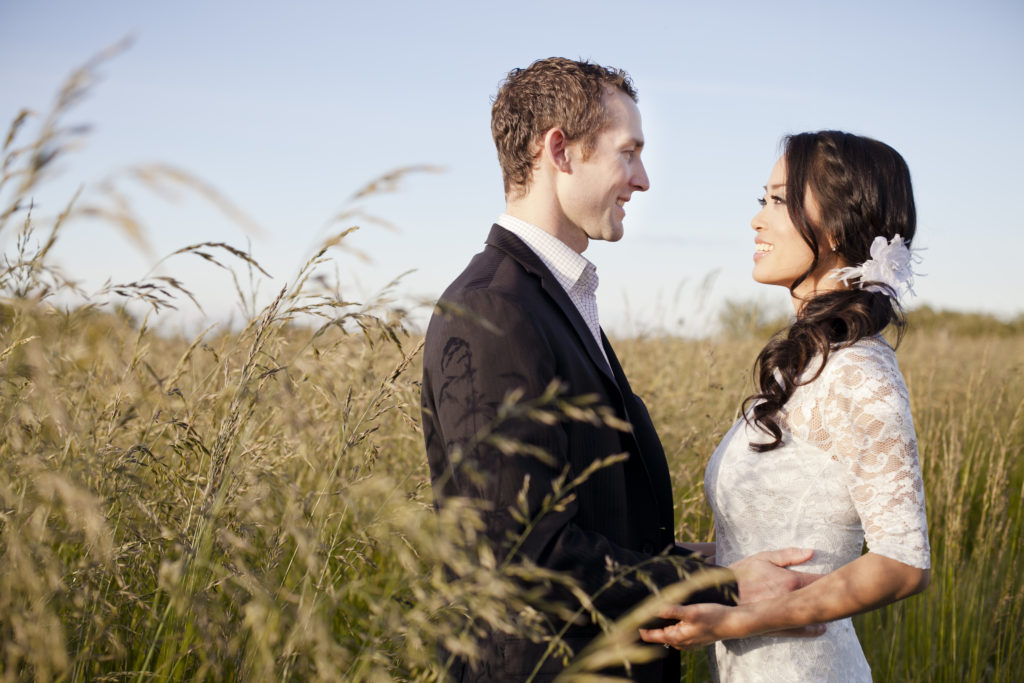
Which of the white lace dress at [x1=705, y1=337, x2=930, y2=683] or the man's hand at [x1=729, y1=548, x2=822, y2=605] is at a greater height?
the white lace dress at [x1=705, y1=337, x2=930, y2=683]

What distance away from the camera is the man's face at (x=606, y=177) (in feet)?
7.74

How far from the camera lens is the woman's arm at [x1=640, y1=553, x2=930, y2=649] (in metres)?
1.81

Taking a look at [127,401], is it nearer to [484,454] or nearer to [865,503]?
[484,454]

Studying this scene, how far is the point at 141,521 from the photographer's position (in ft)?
6.07

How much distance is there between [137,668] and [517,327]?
1.19 meters

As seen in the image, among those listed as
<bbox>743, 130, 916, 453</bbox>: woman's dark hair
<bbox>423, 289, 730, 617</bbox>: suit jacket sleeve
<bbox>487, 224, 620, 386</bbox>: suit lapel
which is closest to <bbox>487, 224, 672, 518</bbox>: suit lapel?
<bbox>487, 224, 620, 386</bbox>: suit lapel

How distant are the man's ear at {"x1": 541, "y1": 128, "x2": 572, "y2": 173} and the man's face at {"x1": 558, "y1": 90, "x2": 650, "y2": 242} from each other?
0.06ft

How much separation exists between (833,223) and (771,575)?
3.64 ft

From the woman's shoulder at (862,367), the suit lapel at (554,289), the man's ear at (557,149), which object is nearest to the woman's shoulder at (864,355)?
the woman's shoulder at (862,367)

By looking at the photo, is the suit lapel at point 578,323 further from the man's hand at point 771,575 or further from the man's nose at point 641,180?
the man's nose at point 641,180

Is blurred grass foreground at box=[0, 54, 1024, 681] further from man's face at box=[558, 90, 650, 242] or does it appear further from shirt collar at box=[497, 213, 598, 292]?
man's face at box=[558, 90, 650, 242]

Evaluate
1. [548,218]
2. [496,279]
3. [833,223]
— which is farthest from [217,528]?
[833,223]

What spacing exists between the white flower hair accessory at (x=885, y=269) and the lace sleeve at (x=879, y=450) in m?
0.29

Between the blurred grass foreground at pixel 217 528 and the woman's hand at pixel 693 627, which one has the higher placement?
the blurred grass foreground at pixel 217 528
